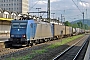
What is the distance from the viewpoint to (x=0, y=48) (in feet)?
82.2

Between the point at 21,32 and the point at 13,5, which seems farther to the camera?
the point at 13,5

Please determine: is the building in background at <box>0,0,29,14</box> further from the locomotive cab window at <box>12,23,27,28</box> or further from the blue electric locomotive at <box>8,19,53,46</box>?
the locomotive cab window at <box>12,23,27,28</box>

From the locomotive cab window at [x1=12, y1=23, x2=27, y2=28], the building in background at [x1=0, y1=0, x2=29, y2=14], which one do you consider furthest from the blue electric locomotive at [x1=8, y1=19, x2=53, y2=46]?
the building in background at [x1=0, y1=0, x2=29, y2=14]

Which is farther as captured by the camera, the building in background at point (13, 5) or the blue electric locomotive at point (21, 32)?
the building in background at point (13, 5)

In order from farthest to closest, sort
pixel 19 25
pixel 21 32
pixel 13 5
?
pixel 13 5 < pixel 19 25 < pixel 21 32

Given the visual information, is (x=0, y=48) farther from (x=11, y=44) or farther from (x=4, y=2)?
(x=4, y=2)

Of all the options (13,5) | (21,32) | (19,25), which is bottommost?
(21,32)

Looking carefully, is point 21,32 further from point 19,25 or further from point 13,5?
point 13,5

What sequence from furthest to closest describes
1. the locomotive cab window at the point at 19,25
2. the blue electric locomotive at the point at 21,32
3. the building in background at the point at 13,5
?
the building in background at the point at 13,5, the locomotive cab window at the point at 19,25, the blue electric locomotive at the point at 21,32

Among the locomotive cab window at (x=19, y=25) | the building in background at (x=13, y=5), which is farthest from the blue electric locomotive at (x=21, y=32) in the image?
the building in background at (x=13, y=5)

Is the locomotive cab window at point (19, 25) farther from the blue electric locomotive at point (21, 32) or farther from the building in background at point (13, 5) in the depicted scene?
the building in background at point (13, 5)

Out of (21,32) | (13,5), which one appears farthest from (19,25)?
(13,5)

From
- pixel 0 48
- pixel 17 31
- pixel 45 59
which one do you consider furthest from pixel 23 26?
pixel 45 59

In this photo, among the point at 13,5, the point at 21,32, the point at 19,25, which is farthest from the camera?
the point at 13,5
